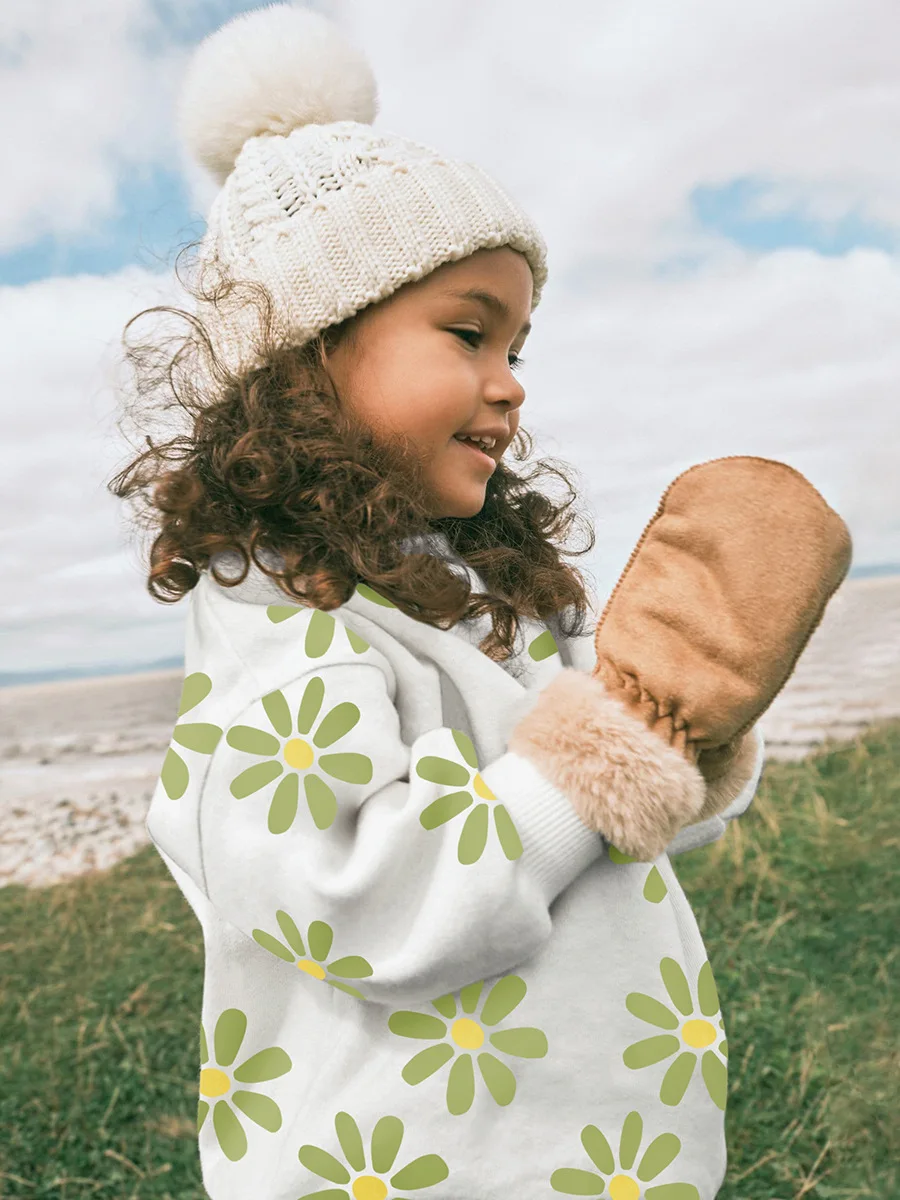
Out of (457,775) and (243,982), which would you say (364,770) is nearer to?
(457,775)

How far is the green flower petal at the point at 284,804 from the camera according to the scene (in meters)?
1.00

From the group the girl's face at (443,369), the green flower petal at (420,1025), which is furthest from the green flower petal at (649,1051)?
the girl's face at (443,369)

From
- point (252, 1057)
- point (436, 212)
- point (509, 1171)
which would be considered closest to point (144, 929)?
point (252, 1057)

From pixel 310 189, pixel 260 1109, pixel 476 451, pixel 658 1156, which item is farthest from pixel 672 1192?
pixel 310 189

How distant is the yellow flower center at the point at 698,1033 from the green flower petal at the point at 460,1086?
266 millimetres

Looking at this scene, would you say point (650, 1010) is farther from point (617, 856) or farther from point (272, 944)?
point (272, 944)

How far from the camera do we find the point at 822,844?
9.35 feet

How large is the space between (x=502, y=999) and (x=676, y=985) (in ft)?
0.75

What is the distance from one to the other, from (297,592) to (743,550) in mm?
471

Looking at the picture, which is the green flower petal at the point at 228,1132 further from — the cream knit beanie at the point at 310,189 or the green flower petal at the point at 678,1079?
the cream knit beanie at the point at 310,189

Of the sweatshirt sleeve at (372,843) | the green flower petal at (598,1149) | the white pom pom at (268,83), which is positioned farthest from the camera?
the white pom pom at (268,83)

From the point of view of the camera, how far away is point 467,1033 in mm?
1055

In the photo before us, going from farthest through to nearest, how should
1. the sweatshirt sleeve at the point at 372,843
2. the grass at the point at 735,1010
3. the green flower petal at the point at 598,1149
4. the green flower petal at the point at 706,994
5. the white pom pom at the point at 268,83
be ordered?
the grass at the point at 735,1010
the white pom pom at the point at 268,83
the green flower petal at the point at 706,994
the green flower petal at the point at 598,1149
the sweatshirt sleeve at the point at 372,843

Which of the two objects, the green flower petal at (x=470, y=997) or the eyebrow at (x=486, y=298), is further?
the eyebrow at (x=486, y=298)
